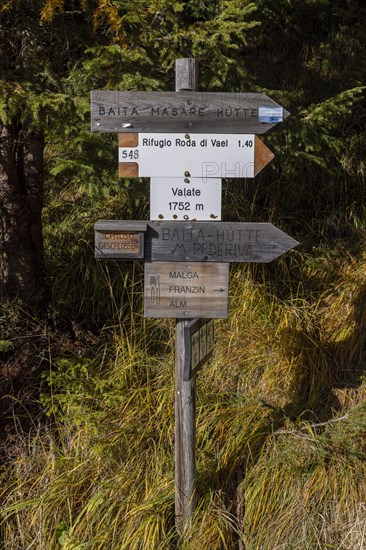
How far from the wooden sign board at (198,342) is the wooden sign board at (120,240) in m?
0.50

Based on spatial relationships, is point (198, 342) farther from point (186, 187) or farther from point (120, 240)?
point (186, 187)

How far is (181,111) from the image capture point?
3.45 meters

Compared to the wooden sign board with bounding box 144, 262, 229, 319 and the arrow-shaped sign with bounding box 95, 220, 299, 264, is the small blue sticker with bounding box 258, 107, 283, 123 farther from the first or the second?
the wooden sign board with bounding box 144, 262, 229, 319

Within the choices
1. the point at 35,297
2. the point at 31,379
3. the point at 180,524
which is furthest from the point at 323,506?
the point at 35,297

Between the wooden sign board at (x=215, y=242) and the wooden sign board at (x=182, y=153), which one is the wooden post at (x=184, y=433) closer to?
the wooden sign board at (x=215, y=242)

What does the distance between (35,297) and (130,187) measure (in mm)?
1211

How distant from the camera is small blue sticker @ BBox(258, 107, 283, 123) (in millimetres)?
3463

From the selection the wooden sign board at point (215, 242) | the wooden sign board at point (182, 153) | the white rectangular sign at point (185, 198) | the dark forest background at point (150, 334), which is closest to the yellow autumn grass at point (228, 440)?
the dark forest background at point (150, 334)

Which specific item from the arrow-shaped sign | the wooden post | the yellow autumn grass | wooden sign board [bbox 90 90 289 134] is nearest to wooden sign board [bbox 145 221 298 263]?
the arrow-shaped sign

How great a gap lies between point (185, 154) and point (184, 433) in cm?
148

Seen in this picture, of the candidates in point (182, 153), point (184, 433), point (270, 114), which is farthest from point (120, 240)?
point (184, 433)

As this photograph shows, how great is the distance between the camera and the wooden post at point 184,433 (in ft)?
12.1

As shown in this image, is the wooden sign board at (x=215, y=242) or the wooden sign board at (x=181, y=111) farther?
the wooden sign board at (x=215, y=242)

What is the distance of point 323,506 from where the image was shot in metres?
3.90
